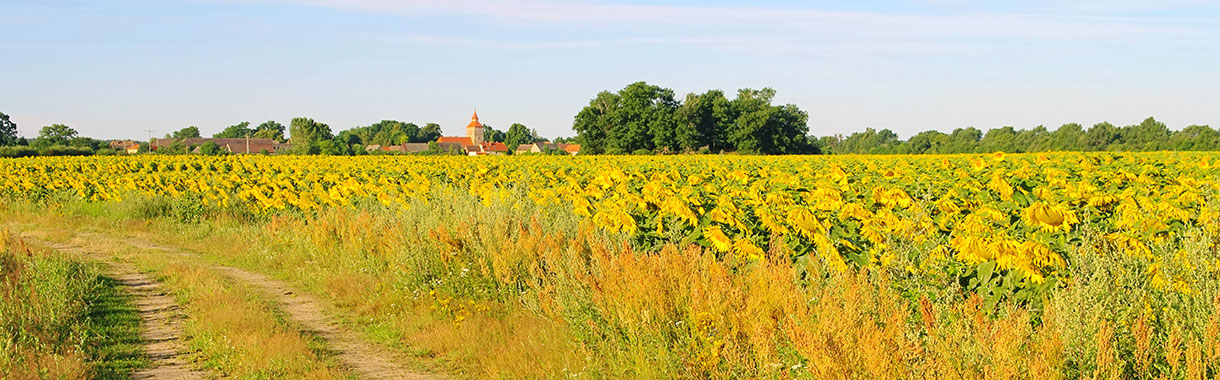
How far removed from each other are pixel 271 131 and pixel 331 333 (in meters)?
154

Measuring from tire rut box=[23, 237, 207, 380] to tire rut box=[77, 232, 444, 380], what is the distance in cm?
92

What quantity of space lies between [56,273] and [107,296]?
1.91ft

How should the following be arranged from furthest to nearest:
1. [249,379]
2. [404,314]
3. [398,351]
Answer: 1. [404,314]
2. [398,351]
3. [249,379]

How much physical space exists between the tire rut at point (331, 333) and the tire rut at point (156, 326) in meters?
0.92

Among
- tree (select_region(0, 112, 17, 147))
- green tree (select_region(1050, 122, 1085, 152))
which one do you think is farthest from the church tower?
green tree (select_region(1050, 122, 1085, 152))

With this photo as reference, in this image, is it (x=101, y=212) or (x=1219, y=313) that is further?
(x=101, y=212)

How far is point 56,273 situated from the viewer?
327 inches

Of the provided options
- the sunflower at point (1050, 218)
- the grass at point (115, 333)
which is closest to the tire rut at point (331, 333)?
the grass at point (115, 333)

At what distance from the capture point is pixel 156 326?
759cm

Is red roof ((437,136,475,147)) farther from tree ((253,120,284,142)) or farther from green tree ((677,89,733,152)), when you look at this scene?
green tree ((677,89,733,152))

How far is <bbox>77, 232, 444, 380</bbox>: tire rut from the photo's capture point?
6.35 m

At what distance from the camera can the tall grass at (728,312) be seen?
11.1 ft

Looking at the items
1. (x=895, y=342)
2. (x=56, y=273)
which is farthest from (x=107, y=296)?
(x=895, y=342)

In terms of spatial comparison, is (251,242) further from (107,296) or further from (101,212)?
(101,212)
